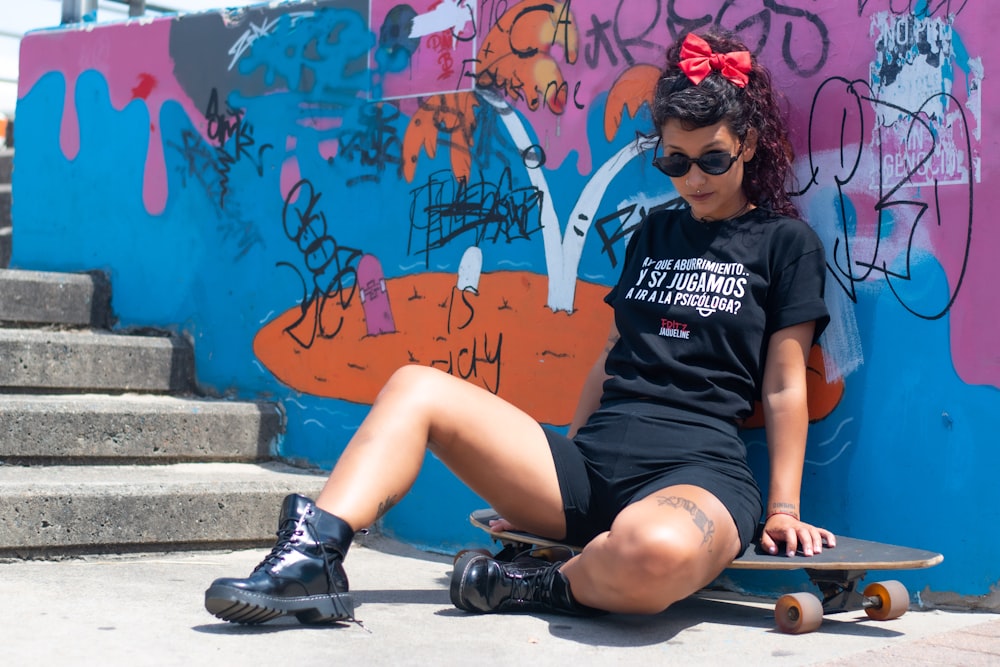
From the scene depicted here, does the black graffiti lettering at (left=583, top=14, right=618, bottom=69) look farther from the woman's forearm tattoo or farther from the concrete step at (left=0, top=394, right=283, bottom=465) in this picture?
the concrete step at (left=0, top=394, right=283, bottom=465)

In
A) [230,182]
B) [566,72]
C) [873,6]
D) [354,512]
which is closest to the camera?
[354,512]

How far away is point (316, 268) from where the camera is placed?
463cm

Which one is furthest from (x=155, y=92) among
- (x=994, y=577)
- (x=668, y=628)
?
Answer: (x=994, y=577)

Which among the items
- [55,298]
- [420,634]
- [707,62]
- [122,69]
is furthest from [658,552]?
[122,69]

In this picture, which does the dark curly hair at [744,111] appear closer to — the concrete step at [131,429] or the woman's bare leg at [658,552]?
the woman's bare leg at [658,552]

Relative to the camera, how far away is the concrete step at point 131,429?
408cm

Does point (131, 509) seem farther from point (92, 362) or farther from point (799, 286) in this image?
point (799, 286)

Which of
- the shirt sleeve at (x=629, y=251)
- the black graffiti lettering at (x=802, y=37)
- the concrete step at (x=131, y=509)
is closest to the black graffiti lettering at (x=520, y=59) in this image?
the shirt sleeve at (x=629, y=251)

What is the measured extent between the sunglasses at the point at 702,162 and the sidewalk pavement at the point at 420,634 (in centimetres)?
118

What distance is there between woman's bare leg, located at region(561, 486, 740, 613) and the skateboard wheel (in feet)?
0.57

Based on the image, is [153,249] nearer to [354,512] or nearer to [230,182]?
[230,182]

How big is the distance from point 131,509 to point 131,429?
0.58 meters

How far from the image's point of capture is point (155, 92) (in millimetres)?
5145

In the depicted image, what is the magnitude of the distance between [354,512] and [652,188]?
1.49 m
